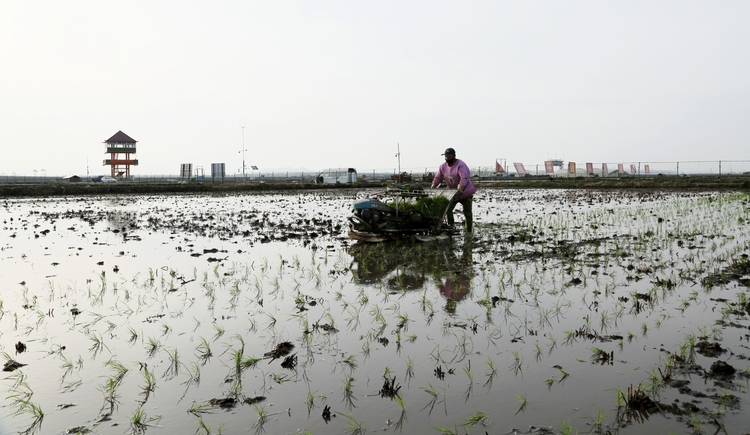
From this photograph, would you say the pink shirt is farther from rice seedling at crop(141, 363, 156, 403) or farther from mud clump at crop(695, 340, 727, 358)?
rice seedling at crop(141, 363, 156, 403)

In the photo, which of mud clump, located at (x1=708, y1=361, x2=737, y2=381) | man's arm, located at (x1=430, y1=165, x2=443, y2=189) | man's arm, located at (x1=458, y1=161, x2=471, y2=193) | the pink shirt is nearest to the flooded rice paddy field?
mud clump, located at (x1=708, y1=361, x2=737, y2=381)

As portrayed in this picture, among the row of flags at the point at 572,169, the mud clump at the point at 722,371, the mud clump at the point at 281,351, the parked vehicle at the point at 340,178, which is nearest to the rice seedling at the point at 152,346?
the mud clump at the point at 281,351

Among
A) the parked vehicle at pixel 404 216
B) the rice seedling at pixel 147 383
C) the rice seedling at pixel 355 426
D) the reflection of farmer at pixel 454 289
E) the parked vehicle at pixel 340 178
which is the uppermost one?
the parked vehicle at pixel 340 178

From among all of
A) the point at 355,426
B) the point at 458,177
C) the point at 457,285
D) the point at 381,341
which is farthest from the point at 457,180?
the point at 355,426

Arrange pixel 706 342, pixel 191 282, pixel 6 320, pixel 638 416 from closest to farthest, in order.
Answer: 1. pixel 638 416
2. pixel 706 342
3. pixel 6 320
4. pixel 191 282

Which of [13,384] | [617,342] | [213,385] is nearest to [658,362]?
[617,342]

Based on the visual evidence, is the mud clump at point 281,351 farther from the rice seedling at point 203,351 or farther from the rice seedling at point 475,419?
the rice seedling at point 475,419

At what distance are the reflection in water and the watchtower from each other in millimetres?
72021

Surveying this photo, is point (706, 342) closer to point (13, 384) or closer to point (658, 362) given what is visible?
point (658, 362)

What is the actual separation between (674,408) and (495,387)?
1.27 m

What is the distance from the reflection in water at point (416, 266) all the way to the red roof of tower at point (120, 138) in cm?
7242

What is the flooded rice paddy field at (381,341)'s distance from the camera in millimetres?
3910

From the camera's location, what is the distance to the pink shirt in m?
13.0

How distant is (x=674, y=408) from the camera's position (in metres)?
3.85
